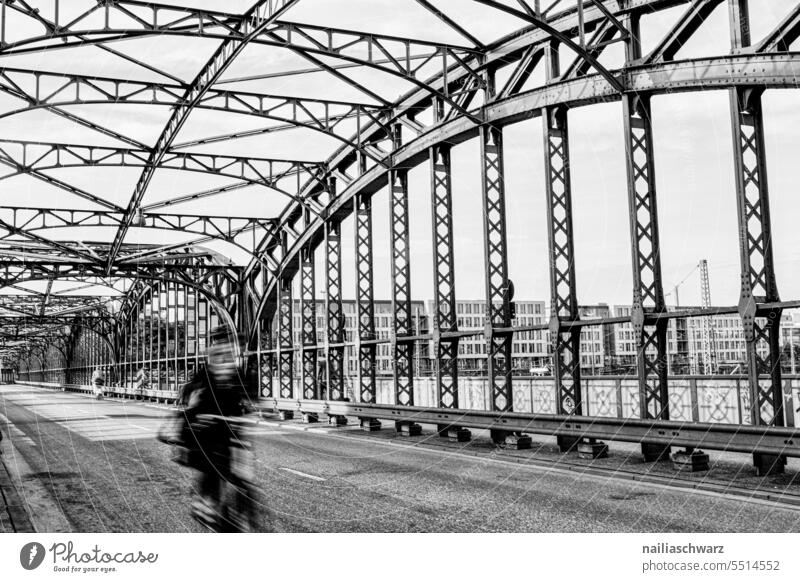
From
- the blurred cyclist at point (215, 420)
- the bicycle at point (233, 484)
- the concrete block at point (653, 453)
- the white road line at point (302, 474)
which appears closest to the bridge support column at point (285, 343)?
the white road line at point (302, 474)

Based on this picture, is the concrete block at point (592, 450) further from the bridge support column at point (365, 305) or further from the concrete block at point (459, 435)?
the bridge support column at point (365, 305)

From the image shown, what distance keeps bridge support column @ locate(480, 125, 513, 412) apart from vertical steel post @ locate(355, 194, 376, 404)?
673 centimetres

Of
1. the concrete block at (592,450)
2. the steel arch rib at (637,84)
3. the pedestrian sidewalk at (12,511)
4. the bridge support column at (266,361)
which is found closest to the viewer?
the pedestrian sidewalk at (12,511)

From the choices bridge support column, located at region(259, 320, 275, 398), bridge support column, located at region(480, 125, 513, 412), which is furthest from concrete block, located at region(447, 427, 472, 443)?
bridge support column, located at region(259, 320, 275, 398)

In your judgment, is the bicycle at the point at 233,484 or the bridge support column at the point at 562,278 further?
the bridge support column at the point at 562,278

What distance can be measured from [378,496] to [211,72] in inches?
481

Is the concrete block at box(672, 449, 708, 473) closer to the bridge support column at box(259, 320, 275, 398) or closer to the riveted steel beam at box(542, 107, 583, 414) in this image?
the riveted steel beam at box(542, 107, 583, 414)

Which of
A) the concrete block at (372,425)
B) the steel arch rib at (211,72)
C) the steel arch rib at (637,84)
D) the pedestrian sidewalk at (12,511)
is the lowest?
the concrete block at (372,425)

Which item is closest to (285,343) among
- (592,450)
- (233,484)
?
(592,450)

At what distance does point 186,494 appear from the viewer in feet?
33.8

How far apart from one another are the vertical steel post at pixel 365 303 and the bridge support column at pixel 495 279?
6.73 meters

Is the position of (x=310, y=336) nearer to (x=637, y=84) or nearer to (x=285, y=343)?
(x=285, y=343)

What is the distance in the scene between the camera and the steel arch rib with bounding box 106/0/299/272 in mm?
15195

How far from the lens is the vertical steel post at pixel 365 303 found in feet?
78.2
